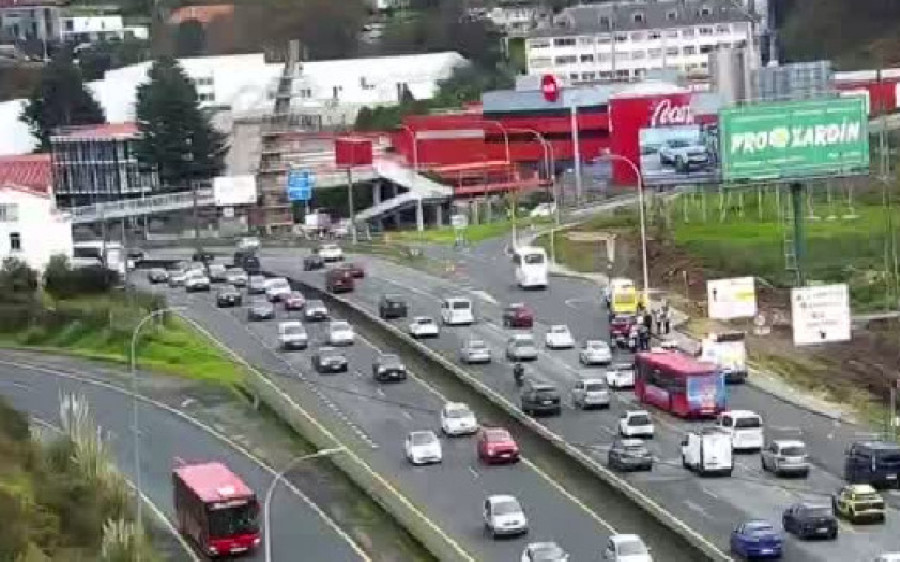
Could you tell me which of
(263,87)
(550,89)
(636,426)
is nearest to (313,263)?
(550,89)

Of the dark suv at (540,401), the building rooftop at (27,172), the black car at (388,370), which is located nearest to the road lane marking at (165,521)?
the dark suv at (540,401)

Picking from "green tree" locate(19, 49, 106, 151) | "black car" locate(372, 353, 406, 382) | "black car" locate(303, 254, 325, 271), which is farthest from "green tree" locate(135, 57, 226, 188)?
"black car" locate(372, 353, 406, 382)

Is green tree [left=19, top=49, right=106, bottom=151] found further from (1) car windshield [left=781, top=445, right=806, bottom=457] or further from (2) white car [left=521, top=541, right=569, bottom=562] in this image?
(2) white car [left=521, top=541, right=569, bottom=562]

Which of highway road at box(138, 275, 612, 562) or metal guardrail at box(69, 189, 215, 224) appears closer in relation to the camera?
highway road at box(138, 275, 612, 562)

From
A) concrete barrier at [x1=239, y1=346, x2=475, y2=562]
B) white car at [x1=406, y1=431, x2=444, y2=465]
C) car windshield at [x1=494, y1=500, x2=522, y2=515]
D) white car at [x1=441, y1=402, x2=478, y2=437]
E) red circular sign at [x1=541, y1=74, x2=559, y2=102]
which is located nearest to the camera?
concrete barrier at [x1=239, y1=346, x2=475, y2=562]

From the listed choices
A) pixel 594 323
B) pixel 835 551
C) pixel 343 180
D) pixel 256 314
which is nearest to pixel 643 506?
pixel 835 551

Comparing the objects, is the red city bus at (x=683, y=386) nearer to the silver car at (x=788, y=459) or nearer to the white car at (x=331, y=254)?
the silver car at (x=788, y=459)

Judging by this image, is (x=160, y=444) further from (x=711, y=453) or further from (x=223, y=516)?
(x=711, y=453)
